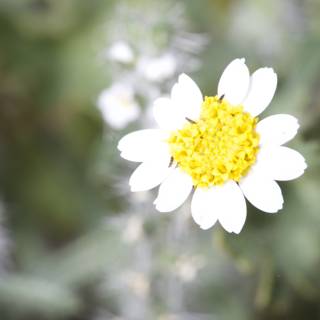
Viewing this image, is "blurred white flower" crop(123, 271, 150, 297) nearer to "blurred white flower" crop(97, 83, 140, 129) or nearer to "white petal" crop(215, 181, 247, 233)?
"blurred white flower" crop(97, 83, 140, 129)

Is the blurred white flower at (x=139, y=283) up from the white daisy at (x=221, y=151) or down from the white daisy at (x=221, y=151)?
up

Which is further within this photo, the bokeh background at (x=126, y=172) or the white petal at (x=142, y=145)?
the bokeh background at (x=126, y=172)

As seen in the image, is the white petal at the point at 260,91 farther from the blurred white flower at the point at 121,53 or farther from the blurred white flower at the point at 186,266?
the blurred white flower at the point at 186,266

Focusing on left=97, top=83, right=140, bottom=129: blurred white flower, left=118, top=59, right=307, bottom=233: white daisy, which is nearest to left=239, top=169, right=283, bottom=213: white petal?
left=118, top=59, right=307, bottom=233: white daisy

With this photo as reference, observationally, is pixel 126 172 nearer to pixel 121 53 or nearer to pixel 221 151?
pixel 121 53

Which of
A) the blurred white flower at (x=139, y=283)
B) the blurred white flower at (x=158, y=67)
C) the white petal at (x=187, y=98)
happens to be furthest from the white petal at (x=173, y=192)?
the blurred white flower at (x=139, y=283)

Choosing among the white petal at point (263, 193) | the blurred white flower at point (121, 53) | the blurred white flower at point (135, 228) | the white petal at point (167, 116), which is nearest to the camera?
the white petal at point (263, 193)

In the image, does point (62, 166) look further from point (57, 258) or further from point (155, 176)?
point (155, 176)
